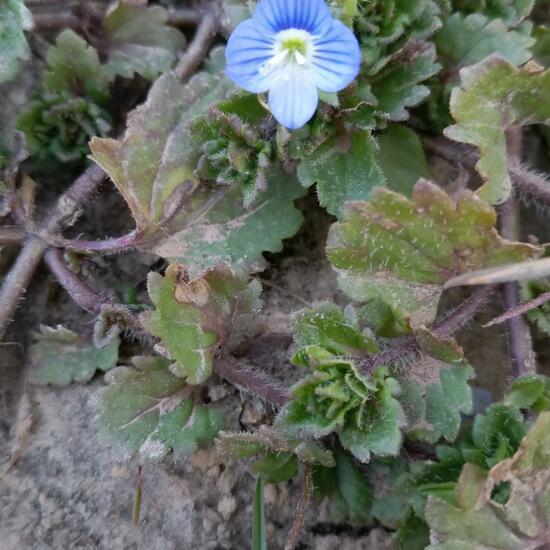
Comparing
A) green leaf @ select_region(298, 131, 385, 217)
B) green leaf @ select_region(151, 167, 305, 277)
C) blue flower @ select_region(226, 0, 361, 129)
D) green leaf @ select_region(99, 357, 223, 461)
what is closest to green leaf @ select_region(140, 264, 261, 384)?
green leaf @ select_region(99, 357, 223, 461)

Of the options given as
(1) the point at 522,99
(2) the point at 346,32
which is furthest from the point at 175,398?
(1) the point at 522,99

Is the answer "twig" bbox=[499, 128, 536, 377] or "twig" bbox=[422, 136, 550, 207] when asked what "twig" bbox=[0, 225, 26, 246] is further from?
"twig" bbox=[499, 128, 536, 377]

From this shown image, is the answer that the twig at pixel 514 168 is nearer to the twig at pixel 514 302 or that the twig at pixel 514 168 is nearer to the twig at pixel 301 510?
the twig at pixel 514 302

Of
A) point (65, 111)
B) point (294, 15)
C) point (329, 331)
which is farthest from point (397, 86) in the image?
point (65, 111)

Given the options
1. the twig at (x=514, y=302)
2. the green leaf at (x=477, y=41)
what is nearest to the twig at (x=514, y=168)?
the twig at (x=514, y=302)

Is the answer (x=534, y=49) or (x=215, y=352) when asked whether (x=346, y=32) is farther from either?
(x=215, y=352)

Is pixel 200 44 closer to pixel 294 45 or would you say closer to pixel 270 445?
pixel 294 45
